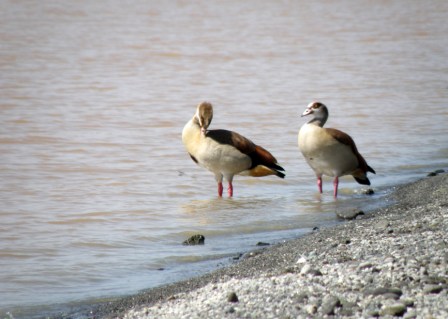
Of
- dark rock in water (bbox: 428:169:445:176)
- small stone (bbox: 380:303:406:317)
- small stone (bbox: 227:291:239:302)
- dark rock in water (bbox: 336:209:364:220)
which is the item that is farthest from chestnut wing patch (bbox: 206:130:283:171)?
small stone (bbox: 380:303:406:317)

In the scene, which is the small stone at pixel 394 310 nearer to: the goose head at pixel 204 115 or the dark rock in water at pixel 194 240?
the dark rock in water at pixel 194 240

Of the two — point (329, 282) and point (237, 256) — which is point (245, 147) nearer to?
point (237, 256)

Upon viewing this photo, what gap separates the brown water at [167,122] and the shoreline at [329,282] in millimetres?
740

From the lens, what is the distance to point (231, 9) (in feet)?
124

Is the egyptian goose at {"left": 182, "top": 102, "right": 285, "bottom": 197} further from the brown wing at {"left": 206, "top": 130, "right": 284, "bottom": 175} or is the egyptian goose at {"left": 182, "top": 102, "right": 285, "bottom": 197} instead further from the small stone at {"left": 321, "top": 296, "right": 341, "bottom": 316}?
the small stone at {"left": 321, "top": 296, "right": 341, "bottom": 316}

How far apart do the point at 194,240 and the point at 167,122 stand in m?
7.92

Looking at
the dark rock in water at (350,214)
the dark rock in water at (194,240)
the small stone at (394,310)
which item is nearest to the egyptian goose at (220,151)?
the dark rock in water at (350,214)

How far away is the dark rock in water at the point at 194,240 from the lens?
31.0ft

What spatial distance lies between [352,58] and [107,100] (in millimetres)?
8644

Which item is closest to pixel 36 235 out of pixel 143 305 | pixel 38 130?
pixel 143 305

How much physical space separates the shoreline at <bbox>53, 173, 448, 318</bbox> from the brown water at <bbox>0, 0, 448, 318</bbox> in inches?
29.1

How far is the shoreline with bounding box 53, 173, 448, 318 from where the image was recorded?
6059mm

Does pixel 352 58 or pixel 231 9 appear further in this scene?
pixel 231 9

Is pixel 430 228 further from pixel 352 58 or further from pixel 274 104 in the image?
pixel 352 58
